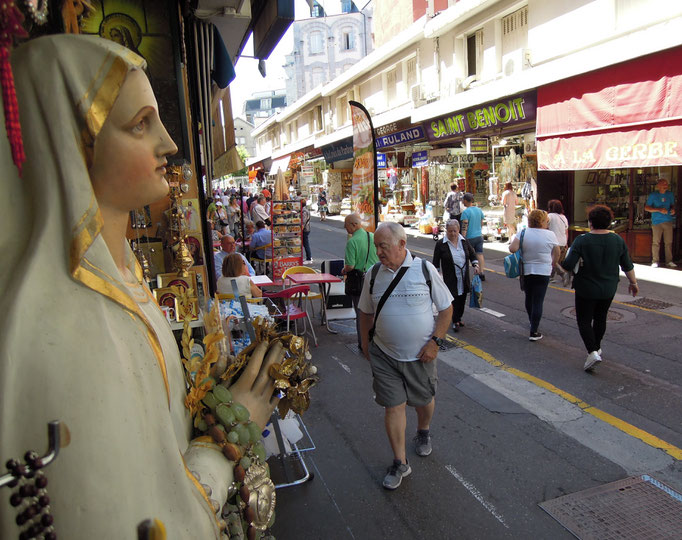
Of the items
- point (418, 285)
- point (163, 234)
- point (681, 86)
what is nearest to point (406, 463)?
point (418, 285)

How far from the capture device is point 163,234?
545 cm

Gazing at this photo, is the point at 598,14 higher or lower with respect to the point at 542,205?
higher

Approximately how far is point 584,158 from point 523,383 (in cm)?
732

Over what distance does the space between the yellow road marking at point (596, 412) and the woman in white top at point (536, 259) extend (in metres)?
0.97

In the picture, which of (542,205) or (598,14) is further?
(542,205)

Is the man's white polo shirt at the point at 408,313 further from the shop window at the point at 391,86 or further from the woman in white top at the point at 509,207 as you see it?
the shop window at the point at 391,86

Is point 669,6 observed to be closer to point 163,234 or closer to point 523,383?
point 523,383

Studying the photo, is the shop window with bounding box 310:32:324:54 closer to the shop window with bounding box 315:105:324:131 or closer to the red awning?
the shop window with bounding box 315:105:324:131

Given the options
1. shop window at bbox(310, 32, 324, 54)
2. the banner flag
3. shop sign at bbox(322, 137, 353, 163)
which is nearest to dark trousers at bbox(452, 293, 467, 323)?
the banner flag

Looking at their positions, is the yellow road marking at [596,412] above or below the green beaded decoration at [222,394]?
below

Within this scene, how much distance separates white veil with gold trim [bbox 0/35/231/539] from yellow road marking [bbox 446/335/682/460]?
4307 millimetres

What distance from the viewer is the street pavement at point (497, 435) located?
3508 mm

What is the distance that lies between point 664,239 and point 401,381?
9.67m

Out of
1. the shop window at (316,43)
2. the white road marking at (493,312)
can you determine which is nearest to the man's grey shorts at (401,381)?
the white road marking at (493,312)
